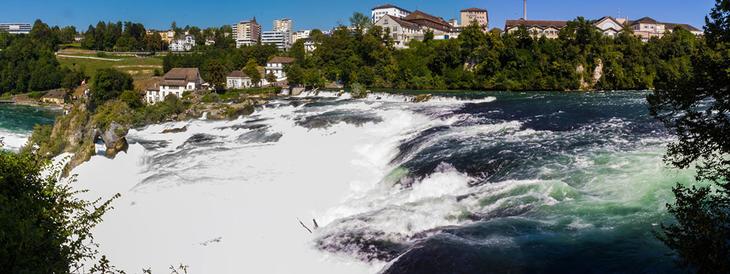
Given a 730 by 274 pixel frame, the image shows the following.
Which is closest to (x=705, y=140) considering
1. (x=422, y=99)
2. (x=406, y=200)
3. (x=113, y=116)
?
(x=406, y=200)

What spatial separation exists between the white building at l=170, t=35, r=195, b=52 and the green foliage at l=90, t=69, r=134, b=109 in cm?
9084

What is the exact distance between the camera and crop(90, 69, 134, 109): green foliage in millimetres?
72125

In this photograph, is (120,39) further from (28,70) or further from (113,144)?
(113,144)

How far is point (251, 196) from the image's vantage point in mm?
19828

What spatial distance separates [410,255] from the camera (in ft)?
39.8

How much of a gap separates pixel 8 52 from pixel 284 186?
118m

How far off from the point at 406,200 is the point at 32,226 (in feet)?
37.8

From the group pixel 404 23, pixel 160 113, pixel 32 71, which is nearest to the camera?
pixel 160 113

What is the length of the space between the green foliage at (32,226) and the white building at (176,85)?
68817 millimetres

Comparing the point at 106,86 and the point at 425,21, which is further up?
the point at 425,21

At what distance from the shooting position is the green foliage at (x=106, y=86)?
2840 inches

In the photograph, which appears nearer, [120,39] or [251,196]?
[251,196]

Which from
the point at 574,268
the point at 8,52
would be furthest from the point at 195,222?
the point at 8,52

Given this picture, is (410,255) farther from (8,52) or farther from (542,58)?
(8,52)
